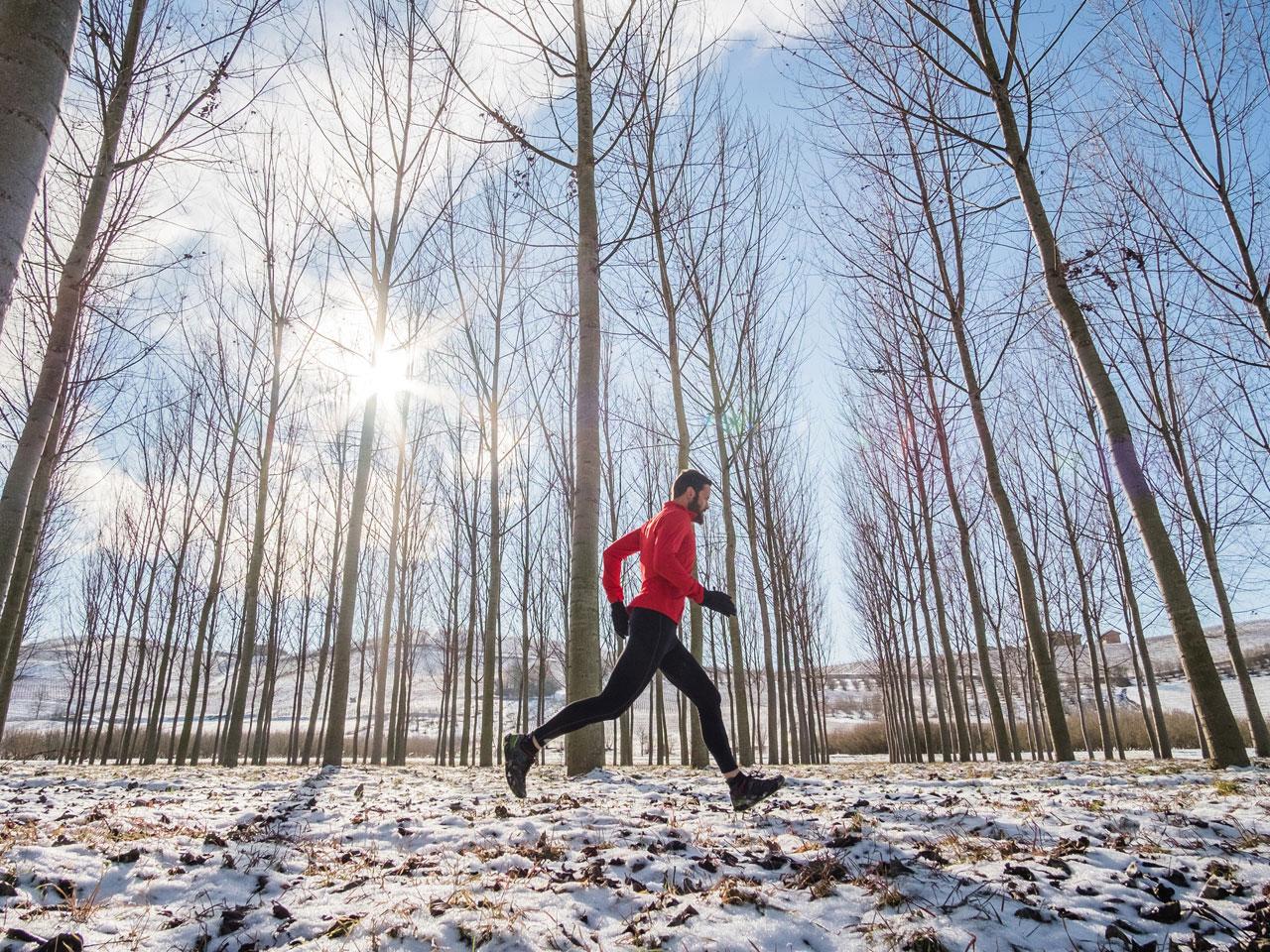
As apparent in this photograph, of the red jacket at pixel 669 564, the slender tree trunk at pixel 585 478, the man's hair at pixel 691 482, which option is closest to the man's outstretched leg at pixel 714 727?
the red jacket at pixel 669 564

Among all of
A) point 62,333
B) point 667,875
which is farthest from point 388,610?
point 667,875

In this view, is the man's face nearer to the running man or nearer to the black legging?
the running man

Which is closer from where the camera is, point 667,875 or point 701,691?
point 667,875

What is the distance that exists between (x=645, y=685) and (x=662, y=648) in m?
0.22

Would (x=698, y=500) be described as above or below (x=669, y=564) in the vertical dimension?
above

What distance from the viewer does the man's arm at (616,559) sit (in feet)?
12.4

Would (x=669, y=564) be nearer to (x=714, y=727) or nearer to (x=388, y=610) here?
(x=714, y=727)

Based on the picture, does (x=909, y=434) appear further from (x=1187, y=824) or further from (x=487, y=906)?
(x=487, y=906)

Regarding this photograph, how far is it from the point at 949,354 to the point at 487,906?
938 cm

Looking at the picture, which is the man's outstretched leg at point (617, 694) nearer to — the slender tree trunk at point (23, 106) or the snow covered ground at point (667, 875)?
the snow covered ground at point (667, 875)

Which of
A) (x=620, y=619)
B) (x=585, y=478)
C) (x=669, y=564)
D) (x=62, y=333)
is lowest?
(x=620, y=619)

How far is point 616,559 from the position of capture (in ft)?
12.5

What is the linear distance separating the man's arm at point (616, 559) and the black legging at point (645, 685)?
0.39 metres

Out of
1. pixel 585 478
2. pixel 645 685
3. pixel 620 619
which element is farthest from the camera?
pixel 585 478
